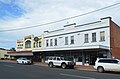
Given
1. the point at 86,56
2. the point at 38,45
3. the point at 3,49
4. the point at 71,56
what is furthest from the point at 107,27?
the point at 3,49

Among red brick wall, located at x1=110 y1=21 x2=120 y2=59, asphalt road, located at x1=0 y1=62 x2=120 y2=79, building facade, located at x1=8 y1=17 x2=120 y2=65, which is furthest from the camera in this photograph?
red brick wall, located at x1=110 y1=21 x2=120 y2=59

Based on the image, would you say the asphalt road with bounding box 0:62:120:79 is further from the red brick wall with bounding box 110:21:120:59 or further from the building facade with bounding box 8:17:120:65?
the red brick wall with bounding box 110:21:120:59

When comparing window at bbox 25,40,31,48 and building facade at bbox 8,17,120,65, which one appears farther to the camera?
window at bbox 25,40,31,48

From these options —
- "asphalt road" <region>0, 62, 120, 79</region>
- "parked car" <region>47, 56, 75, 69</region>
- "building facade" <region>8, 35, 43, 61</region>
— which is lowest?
"asphalt road" <region>0, 62, 120, 79</region>

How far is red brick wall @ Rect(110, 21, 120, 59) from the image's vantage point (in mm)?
37875

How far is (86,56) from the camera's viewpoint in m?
40.1

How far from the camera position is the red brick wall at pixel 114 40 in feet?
124

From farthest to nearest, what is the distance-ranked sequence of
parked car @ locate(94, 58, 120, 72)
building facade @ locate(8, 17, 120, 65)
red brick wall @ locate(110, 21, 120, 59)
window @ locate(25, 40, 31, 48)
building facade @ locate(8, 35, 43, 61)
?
window @ locate(25, 40, 31, 48)
building facade @ locate(8, 35, 43, 61)
red brick wall @ locate(110, 21, 120, 59)
building facade @ locate(8, 17, 120, 65)
parked car @ locate(94, 58, 120, 72)

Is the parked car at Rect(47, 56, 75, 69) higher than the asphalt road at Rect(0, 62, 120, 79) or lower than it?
higher

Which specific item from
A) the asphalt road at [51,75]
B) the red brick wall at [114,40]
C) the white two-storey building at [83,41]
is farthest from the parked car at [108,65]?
the red brick wall at [114,40]

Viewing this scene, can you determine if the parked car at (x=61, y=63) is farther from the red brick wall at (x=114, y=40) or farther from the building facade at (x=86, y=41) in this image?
the red brick wall at (x=114, y=40)

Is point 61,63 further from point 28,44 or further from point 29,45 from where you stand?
point 28,44

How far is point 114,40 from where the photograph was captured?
39.3m

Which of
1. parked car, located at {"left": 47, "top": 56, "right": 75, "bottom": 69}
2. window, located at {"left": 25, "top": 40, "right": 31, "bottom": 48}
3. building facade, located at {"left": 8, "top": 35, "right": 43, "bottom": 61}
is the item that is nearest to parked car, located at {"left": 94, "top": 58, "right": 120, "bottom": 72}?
parked car, located at {"left": 47, "top": 56, "right": 75, "bottom": 69}
